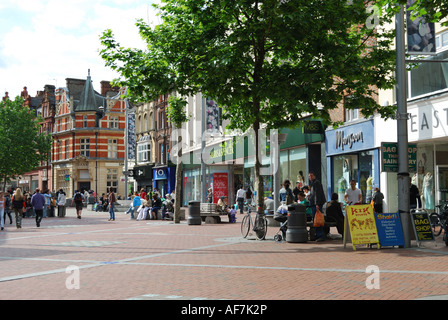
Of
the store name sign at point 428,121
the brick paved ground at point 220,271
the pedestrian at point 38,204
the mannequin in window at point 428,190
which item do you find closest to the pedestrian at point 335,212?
the brick paved ground at point 220,271

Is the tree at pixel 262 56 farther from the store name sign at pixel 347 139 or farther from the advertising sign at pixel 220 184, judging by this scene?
the advertising sign at pixel 220 184

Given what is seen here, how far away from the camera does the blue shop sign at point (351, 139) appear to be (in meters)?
24.1

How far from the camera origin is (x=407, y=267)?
31.9ft

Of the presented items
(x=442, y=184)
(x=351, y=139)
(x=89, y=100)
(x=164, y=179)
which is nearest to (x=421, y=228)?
(x=442, y=184)

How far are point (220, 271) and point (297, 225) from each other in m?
5.74

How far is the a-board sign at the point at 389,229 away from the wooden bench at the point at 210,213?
13.0 m

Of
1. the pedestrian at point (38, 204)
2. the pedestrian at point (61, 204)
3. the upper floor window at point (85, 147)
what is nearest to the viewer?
the pedestrian at point (38, 204)

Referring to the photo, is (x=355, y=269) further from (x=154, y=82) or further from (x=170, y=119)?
(x=170, y=119)

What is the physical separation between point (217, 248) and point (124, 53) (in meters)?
6.31

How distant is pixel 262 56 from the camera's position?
51.5ft

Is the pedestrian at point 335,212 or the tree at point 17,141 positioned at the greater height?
the tree at point 17,141

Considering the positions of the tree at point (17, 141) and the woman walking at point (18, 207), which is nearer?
the woman walking at point (18, 207)

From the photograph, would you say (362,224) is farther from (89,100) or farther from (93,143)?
(89,100)
